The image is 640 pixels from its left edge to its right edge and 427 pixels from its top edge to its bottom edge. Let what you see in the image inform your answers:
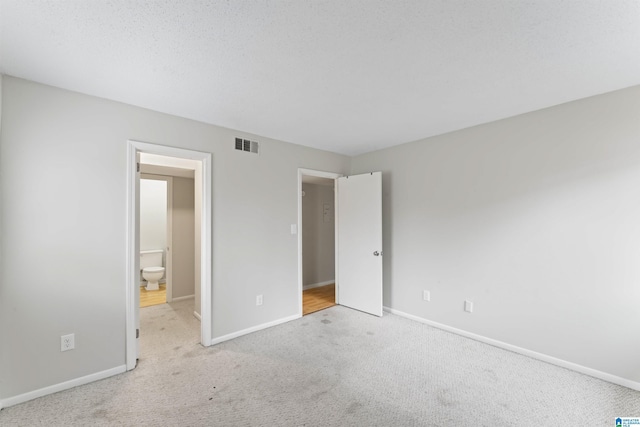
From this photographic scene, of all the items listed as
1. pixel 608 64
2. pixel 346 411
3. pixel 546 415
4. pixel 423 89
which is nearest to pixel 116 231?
pixel 346 411

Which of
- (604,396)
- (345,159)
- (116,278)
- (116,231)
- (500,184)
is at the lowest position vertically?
(604,396)

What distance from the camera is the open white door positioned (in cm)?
379

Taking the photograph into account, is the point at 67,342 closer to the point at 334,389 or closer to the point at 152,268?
the point at 334,389

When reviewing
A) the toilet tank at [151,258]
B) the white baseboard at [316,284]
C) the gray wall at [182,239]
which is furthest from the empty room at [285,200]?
the toilet tank at [151,258]

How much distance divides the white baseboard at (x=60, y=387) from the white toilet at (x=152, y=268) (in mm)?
3073

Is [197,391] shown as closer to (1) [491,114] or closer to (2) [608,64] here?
(1) [491,114]

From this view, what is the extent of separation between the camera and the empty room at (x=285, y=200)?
63.1 inches

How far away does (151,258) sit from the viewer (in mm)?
5609

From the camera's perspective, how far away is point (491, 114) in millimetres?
2750

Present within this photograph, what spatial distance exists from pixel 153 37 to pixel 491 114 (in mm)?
2964

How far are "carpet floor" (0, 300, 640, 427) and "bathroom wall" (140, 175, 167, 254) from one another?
3328mm

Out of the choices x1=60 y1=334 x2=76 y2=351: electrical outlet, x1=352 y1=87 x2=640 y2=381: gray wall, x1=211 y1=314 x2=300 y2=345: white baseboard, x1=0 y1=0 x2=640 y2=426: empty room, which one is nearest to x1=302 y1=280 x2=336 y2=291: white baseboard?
x1=211 y1=314 x2=300 y2=345: white baseboard

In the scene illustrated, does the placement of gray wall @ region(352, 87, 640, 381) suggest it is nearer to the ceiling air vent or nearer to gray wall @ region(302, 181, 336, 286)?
the ceiling air vent

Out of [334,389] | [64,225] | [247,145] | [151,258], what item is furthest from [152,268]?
[334,389]
